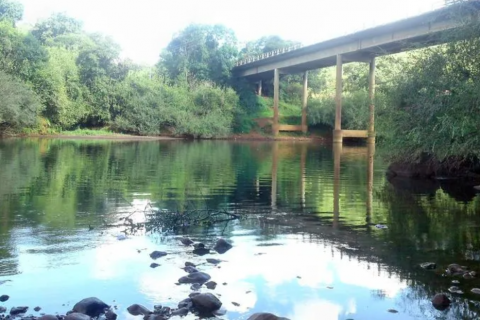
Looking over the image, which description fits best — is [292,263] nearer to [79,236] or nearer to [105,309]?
[105,309]

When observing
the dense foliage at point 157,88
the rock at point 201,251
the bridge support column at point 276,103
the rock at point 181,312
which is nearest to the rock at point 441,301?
the rock at point 181,312

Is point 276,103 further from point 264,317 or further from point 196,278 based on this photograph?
point 264,317

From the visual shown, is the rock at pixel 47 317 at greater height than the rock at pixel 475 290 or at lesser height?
greater

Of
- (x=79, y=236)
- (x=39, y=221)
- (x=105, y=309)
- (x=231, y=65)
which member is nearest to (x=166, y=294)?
(x=105, y=309)

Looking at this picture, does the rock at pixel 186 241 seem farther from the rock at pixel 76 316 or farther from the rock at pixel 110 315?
the rock at pixel 76 316

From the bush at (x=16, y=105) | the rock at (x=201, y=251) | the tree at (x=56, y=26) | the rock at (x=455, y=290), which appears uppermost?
the tree at (x=56, y=26)

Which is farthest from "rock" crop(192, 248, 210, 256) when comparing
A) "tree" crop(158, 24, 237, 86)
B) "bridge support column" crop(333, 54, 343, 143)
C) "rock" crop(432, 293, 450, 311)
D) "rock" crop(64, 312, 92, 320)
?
"tree" crop(158, 24, 237, 86)

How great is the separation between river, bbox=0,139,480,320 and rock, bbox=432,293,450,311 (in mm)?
104

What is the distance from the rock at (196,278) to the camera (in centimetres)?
941

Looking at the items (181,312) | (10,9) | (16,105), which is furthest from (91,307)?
(10,9)

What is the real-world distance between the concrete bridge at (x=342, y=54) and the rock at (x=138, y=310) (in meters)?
16.8

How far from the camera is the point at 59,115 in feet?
226

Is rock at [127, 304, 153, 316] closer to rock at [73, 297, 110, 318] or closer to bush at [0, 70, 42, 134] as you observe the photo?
rock at [73, 297, 110, 318]

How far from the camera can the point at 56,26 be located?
110188 millimetres
